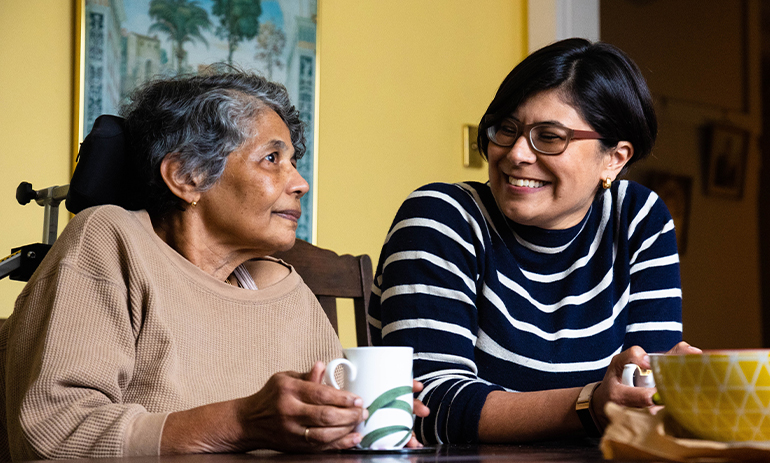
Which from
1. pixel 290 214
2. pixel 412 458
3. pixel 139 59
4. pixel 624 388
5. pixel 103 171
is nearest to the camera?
pixel 412 458

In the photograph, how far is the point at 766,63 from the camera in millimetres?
4438

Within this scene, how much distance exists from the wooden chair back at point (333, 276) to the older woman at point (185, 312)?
191 millimetres

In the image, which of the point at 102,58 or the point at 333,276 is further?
the point at 102,58

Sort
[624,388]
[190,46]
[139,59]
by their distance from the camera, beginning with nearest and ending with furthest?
[624,388]
[139,59]
[190,46]

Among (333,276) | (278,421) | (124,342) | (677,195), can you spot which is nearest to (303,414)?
(278,421)

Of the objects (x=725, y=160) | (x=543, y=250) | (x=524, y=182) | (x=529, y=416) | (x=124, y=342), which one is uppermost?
(x=725, y=160)

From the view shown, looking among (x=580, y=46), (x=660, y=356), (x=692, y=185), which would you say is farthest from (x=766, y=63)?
(x=660, y=356)

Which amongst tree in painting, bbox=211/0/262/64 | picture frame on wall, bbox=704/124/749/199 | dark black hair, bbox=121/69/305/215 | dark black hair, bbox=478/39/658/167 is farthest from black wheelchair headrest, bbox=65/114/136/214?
picture frame on wall, bbox=704/124/749/199

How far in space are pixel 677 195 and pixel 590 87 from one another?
2.73m

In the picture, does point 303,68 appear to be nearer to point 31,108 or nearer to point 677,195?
point 31,108

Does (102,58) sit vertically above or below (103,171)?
above

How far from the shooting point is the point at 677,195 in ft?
12.9

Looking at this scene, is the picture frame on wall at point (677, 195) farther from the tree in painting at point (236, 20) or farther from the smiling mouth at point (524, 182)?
the smiling mouth at point (524, 182)

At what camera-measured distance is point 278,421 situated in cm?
85
